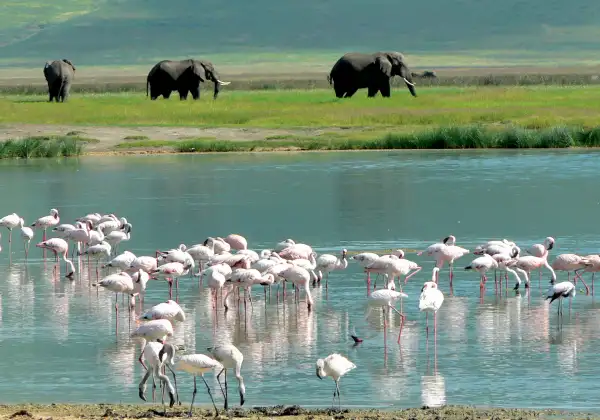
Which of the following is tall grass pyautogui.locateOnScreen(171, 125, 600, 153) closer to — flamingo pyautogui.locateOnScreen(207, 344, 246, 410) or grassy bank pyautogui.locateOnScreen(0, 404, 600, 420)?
flamingo pyautogui.locateOnScreen(207, 344, 246, 410)

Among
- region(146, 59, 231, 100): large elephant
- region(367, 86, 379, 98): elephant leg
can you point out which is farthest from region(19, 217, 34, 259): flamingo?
region(146, 59, 231, 100): large elephant

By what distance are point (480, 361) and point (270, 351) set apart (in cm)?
244

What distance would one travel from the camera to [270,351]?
53.4ft

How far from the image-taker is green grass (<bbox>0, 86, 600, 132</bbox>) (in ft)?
174

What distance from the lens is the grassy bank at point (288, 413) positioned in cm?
1295

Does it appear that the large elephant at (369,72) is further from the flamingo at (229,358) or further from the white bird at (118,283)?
the flamingo at (229,358)

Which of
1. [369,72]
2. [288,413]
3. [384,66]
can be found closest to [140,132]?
[384,66]

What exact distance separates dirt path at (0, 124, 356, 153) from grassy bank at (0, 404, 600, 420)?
3516 centimetres

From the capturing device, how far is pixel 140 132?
51500mm

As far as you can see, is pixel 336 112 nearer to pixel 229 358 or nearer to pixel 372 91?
pixel 372 91

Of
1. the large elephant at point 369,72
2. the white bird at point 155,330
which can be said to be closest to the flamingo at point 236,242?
the white bird at point 155,330

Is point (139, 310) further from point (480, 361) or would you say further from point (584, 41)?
point (584, 41)

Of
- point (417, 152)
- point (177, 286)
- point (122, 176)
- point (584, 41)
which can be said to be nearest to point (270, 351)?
point (177, 286)

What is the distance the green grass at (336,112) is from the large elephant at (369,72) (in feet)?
21.2
